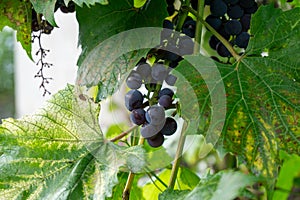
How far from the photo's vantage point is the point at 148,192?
769 mm

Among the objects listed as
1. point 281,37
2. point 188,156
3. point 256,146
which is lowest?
point 188,156

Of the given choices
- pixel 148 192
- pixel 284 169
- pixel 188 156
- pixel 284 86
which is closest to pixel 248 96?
pixel 284 86

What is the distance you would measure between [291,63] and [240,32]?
0.26 feet

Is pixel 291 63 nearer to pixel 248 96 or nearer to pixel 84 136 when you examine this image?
pixel 248 96

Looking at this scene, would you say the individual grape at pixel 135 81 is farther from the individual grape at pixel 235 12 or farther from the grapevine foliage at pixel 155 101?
the individual grape at pixel 235 12

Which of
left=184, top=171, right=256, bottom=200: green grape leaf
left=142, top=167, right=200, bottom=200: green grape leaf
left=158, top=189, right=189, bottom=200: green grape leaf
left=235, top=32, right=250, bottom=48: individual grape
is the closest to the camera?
left=184, top=171, right=256, bottom=200: green grape leaf

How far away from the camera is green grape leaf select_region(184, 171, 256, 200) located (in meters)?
0.33

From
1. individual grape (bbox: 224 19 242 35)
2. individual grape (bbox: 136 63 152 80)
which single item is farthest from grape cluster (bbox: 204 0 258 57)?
individual grape (bbox: 136 63 152 80)

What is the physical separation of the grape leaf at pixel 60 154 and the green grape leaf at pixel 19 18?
96mm

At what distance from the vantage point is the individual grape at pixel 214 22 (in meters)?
0.59

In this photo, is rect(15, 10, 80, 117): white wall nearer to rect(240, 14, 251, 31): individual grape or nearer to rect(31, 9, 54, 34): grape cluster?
rect(31, 9, 54, 34): grape cluster

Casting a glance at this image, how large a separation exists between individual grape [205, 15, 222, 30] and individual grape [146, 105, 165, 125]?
0.13m

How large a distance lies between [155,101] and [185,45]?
66 millimetres

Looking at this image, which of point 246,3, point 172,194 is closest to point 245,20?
point 246,3
